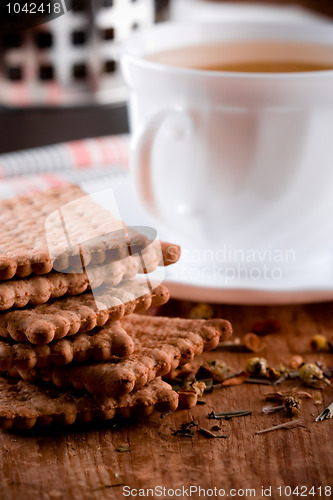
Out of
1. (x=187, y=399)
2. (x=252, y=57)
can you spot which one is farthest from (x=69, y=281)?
(x=252, y=57)

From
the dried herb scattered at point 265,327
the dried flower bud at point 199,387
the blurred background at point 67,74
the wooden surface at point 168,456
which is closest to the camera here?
the wooden surface at point 168,456

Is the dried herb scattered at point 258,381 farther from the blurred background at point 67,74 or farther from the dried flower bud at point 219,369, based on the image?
the blurred background at point 67,74

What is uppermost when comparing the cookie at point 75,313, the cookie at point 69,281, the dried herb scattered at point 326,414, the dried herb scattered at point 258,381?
the cookie at point 69,281

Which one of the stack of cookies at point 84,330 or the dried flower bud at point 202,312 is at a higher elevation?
the stack of cookies at point 84,330

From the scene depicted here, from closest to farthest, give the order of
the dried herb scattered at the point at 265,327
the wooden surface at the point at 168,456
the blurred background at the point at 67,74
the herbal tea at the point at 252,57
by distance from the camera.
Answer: the wooden surface at the point at 168,456
the dried herb scattered at the point at 265,327
the herbal tea at the point at 252,57
the blurred background at the point at 67,74

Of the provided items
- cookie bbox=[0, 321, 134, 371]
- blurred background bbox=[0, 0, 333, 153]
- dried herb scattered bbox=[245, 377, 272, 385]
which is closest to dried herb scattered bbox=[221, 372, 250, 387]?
dried herb scattered bbox=[245, 377, 272, 385]

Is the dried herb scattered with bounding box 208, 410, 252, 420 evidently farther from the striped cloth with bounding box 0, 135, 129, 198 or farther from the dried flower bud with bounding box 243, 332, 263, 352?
the striped cloth with bounding box 0, 135, 129, 198

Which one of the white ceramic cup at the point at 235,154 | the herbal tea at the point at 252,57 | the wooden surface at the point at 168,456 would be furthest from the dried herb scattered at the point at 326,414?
the herbal tea at the point at 252,57

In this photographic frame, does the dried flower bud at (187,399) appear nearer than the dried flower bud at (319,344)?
Yes

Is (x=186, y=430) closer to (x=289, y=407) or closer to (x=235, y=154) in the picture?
(x=289, y=407)
